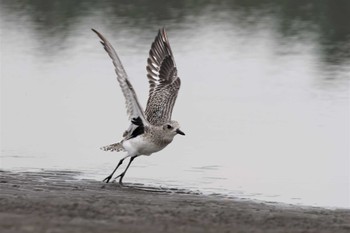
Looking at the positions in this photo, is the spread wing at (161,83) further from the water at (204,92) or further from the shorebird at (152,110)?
the water at (204,92)

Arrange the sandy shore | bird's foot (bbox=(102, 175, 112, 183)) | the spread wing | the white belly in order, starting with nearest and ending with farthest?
the sandy shore, the white belly, bird's foot (bbox=(102, 175, 112, 183)), the spread wing

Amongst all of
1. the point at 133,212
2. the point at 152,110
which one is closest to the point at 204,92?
the point at 152,110

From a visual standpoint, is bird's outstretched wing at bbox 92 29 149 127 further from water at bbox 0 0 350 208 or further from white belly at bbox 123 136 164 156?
water at bbox 0 0 350 208

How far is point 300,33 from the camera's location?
88.9 ft

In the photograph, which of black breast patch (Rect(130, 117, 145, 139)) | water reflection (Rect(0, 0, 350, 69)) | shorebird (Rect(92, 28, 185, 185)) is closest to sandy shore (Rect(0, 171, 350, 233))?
shorebird (Rect(92, 28, 185, 185))

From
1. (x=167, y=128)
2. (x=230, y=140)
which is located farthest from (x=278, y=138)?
(x=167, y=128)

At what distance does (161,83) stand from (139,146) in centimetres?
177

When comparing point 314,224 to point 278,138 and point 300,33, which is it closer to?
point 278,138

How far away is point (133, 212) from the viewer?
33.6 feet

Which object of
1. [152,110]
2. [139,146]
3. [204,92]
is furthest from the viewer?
[204,92]

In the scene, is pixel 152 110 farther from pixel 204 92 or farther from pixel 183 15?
pixel 183 15

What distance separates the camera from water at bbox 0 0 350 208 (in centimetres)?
1519

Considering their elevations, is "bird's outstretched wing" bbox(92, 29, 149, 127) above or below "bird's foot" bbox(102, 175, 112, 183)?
above

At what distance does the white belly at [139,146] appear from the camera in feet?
43.9
